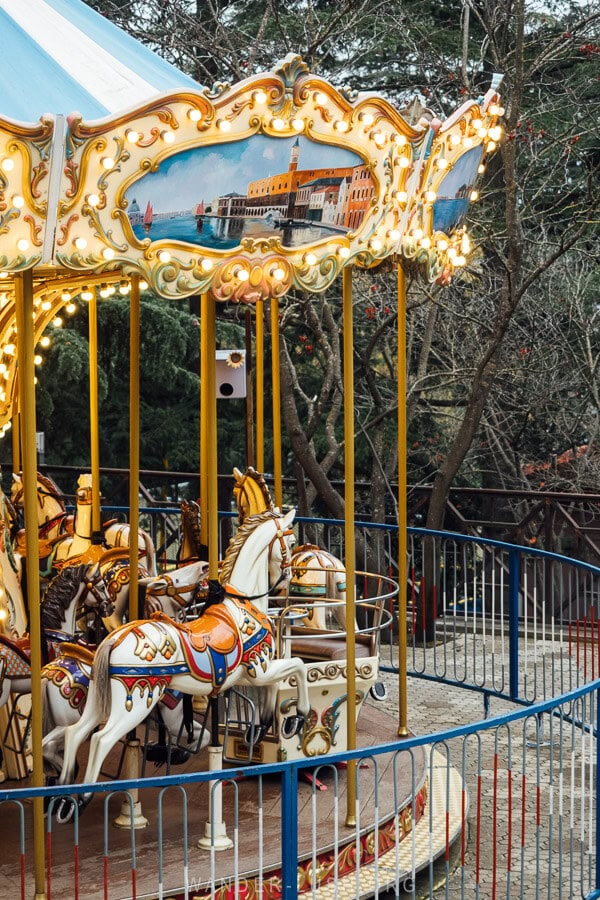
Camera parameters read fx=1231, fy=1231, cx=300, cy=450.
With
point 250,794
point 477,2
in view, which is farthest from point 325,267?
point 477,2

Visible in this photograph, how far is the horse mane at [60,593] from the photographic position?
712cm

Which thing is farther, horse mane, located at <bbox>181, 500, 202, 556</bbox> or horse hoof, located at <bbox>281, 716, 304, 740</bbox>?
horse mane, located at <bbox>181, 500, 202, 556</bbox>

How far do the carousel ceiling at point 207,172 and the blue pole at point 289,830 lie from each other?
2328 mm

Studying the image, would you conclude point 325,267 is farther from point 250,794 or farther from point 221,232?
point 250,794

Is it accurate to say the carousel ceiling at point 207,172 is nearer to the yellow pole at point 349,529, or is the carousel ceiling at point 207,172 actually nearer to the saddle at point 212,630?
the yellow pole at point 349,529

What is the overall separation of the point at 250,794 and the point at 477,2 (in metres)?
13.0

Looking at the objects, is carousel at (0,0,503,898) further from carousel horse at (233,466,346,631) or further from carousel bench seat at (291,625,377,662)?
carousel horse at (233,466,346,631)

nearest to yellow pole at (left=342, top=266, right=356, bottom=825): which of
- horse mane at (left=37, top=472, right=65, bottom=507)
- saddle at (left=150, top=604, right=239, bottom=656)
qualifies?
saddle at (left=150, top=604, right=239, bottom=656)

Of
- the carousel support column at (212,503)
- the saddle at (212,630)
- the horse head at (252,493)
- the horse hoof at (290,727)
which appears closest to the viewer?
the saddle at (212,630)

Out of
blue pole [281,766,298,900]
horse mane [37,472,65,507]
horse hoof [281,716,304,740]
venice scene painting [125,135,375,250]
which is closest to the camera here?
blue pole [281,766,298,900]

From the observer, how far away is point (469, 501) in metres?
17.3

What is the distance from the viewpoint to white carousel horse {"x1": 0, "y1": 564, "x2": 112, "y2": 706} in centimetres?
666

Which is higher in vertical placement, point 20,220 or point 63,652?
point 20,220

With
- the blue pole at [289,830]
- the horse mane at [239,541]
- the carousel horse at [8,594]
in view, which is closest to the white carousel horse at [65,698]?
the horse mane at [239,541]
